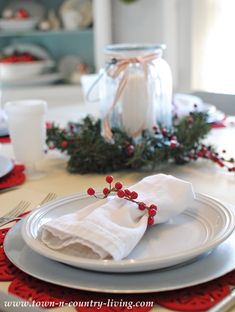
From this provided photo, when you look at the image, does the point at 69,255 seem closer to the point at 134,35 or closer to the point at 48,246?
the point at 48,246

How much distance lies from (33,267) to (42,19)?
2.71m

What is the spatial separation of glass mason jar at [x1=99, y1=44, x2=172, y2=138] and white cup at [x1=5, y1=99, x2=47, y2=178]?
0.16 metres

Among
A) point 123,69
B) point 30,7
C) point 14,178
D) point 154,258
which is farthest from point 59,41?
point 154,258

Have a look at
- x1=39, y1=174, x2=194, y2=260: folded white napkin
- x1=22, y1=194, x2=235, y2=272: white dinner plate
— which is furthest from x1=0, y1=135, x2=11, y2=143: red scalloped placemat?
x1=39, y1=174, x2=194, y2=260: folded white napkin

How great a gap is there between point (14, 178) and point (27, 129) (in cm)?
11

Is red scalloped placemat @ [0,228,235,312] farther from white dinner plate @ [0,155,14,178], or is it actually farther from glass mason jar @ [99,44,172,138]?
glass mason jar @ [99,44,172,138]

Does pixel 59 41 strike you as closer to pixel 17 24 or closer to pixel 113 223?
pixel 17 24

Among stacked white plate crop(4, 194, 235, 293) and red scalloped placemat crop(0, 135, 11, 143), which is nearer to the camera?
stacked white plate crop(4, 194, 235, 293)

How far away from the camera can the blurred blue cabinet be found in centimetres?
322

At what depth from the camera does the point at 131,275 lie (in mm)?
638

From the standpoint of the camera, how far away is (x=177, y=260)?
62 centimetres

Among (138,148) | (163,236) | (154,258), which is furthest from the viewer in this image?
(138,148)

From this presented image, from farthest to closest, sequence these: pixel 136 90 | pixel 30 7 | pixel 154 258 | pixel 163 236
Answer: pixel 30 7 → pixel 136 90 → pixel 163 236 → pixel 154 258

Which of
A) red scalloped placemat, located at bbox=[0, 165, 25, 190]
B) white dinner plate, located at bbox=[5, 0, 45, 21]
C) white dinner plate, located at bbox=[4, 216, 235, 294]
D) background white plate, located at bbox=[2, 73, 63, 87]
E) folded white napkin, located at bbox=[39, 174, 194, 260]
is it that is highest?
white dinner plate, located at bbox=[5, 0, 45, 21]
